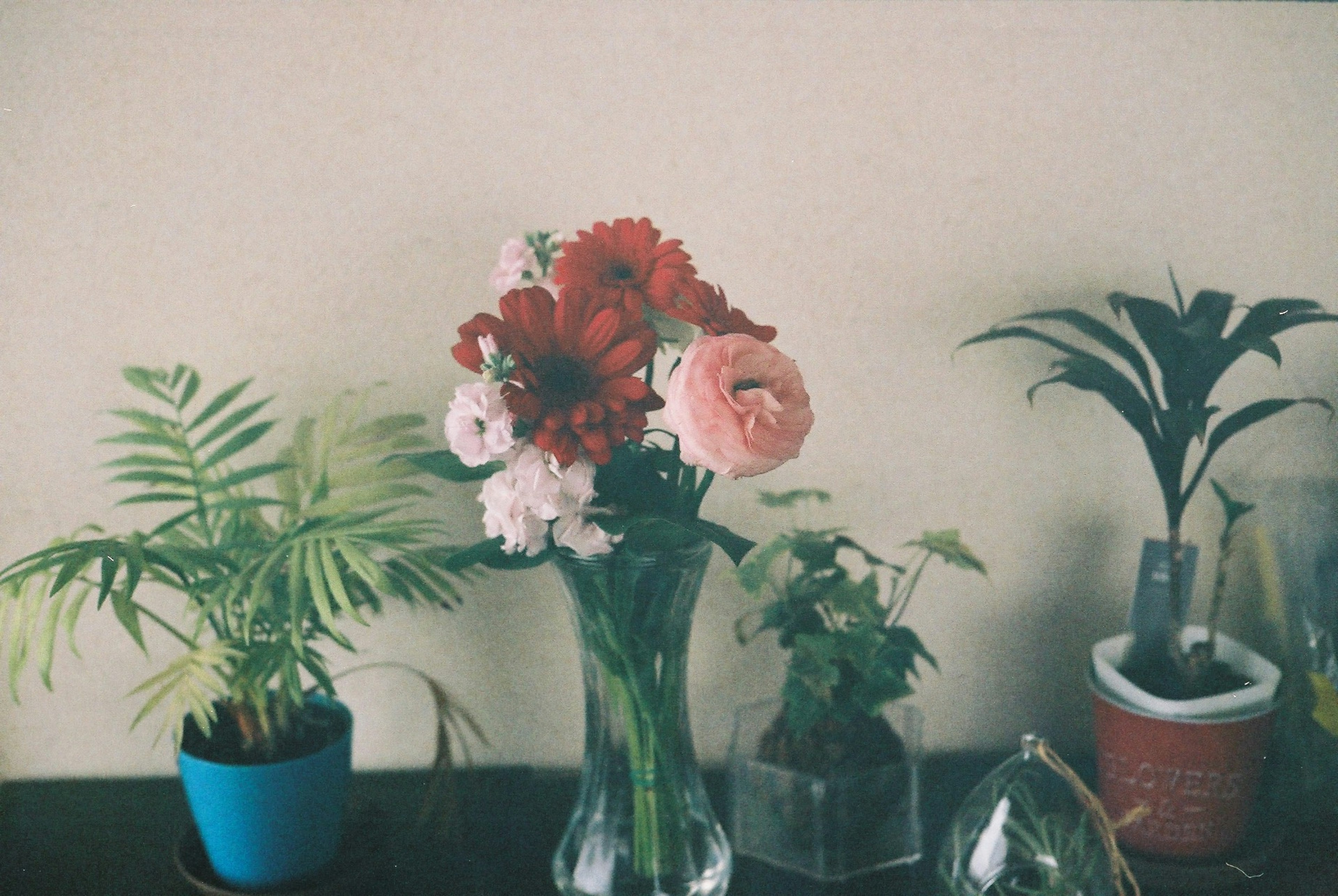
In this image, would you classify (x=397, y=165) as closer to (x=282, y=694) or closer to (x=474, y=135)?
(x=474, y=135)

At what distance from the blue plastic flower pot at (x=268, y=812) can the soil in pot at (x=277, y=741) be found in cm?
2

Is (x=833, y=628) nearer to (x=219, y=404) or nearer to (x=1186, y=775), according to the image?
(x=1186, y=775)

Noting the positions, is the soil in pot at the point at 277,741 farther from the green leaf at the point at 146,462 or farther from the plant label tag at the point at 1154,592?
the plant label tag at the point at 1154,592

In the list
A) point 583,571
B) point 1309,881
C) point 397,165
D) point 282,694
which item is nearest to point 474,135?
point 397,165

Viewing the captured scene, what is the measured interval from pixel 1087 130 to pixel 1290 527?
0.50m

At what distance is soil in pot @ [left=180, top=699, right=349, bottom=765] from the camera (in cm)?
89

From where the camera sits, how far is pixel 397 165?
975 mm

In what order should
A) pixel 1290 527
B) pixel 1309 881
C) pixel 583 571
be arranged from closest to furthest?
pixel 583 571
pixel 1309 881
pixel 1290 527

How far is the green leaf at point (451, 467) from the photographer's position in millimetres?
777

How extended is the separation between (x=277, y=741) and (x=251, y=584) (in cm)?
17

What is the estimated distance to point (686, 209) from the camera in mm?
991

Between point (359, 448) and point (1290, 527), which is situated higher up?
point (359, 448)

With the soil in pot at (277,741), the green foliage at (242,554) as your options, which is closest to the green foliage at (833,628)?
the green foliage at (242,554)

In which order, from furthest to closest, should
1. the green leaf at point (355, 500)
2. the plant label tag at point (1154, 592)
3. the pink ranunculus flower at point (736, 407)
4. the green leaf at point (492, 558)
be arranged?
the plant label tag at point (1154, 592) → the green leaf at point (355, 500) → the green leaf at point (492, 558) → the pink ranunculus flower at point (736, 407)
